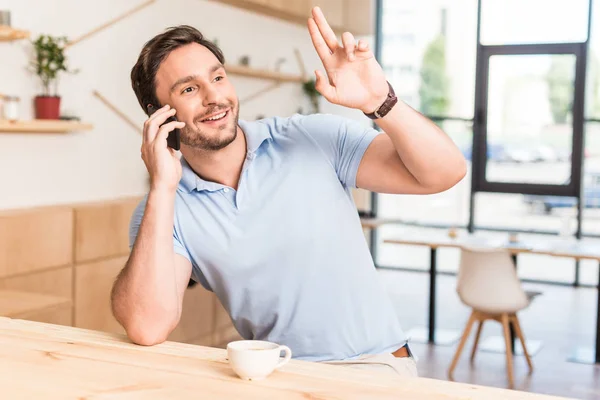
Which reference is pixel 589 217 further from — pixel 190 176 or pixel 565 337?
pixel 190 176

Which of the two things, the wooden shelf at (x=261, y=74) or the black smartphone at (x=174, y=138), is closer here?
the black smartphone at (x=174, y=138)

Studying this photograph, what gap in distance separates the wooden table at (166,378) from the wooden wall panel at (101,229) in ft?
9.07

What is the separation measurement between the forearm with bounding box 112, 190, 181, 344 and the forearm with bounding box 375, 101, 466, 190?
0.56m

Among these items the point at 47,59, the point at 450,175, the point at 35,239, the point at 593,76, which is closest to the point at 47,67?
the point at 47,59

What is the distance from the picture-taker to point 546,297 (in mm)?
7379

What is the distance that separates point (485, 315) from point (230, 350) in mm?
3837

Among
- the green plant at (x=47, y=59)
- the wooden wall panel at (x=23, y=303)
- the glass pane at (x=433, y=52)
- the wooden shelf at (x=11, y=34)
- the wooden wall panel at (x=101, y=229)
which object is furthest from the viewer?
the glass pane at (x=433, y=52)

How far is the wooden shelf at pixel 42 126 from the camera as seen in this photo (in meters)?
4.05

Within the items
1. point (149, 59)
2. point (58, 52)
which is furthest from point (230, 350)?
point (58, 52)

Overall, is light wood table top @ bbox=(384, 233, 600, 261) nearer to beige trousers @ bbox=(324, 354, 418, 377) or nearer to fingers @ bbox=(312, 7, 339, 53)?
beige trousers @ bbox=(324, 354, 418, 377)

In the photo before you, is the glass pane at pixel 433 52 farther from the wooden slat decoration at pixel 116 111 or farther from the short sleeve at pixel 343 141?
the short sleeve at pixel 343 141

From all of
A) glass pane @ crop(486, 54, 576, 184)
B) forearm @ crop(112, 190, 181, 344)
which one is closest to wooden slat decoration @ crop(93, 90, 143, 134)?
forearm @ crop(112, 190, 181, 344)

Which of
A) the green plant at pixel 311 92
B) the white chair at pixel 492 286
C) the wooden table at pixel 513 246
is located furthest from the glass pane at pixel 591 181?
the white chair at pixel 492 286

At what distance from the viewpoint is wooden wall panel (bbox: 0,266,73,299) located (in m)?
4.09
